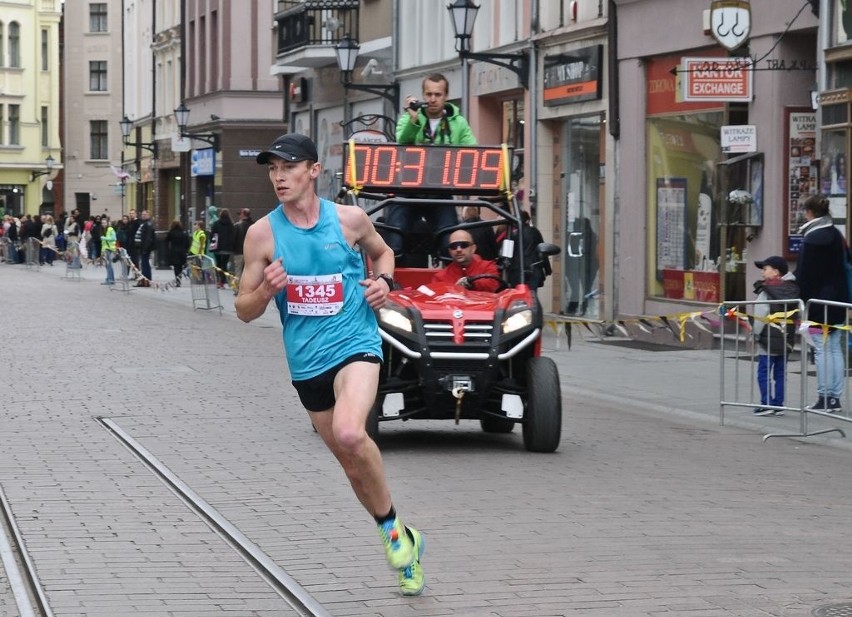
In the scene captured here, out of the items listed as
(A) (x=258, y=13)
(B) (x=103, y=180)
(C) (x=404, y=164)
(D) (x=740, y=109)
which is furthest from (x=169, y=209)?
(C) (x=404, y=164)

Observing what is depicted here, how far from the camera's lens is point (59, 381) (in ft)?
57.6

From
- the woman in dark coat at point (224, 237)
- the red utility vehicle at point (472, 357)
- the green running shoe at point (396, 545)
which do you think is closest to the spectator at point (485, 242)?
the red utility vehicle at point (472, 357)

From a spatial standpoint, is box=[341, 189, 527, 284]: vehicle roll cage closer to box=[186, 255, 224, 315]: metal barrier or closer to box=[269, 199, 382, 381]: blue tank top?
box=[269, 199, 382, 381]: blue tank top

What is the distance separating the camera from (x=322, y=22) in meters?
41.6

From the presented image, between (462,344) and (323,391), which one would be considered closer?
(323,391)

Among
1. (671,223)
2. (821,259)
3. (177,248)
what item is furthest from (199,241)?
(821,259)

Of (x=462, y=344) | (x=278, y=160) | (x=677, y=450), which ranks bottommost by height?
(x=677, y=450)

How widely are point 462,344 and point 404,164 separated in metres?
2.06

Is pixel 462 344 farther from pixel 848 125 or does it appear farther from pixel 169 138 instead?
pixel 169 138

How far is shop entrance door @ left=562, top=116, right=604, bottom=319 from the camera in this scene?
93.6 feet

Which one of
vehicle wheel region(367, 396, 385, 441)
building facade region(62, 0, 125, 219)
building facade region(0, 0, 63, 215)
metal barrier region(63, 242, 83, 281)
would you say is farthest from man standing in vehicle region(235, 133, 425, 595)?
building facade region(62, 0, 125, 219)

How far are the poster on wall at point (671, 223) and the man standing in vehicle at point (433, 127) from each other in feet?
36.5

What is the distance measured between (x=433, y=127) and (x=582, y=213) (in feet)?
48.8

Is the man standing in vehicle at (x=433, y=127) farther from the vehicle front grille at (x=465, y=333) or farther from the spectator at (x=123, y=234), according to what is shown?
the spectator at (x=123, y=234)
